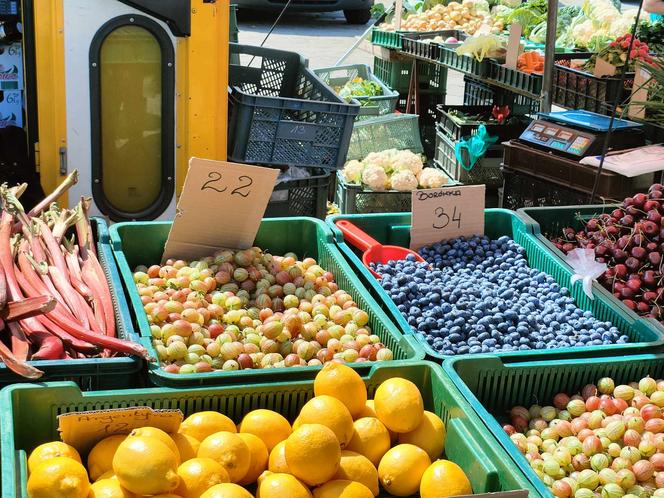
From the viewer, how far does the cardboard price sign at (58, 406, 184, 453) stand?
6.69ft

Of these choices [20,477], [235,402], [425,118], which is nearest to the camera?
[20,477]

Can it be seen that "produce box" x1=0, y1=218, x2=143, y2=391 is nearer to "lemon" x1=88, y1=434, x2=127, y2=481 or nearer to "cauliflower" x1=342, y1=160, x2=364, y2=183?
"lemon" x1=88, y1=434, x2=127, y2=481

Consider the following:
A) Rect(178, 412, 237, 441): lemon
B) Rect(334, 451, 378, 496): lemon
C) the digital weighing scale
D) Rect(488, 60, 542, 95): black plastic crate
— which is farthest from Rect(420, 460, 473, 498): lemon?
Rect(488, 60, 542, 95): black plastic crate

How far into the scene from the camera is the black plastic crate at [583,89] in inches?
202

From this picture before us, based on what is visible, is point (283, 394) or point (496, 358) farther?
point (496, 358)

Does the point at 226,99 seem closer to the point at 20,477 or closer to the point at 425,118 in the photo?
the point at 20,477

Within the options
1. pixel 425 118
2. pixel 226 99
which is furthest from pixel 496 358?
pixel 425 118

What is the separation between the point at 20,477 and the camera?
1.98 m

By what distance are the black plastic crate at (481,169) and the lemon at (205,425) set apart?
4.11 metres

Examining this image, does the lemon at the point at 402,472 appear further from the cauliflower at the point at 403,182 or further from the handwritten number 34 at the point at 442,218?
the cauliflower at the point at 403,182

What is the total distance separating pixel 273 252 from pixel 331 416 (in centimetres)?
158

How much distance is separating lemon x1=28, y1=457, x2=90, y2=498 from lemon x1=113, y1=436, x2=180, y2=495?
7 cm

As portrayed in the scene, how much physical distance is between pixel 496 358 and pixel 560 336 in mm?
478

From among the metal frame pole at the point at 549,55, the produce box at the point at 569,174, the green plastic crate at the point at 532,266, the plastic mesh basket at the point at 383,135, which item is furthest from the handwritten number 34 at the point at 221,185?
the plastic mesh basket at the point at 383,135
